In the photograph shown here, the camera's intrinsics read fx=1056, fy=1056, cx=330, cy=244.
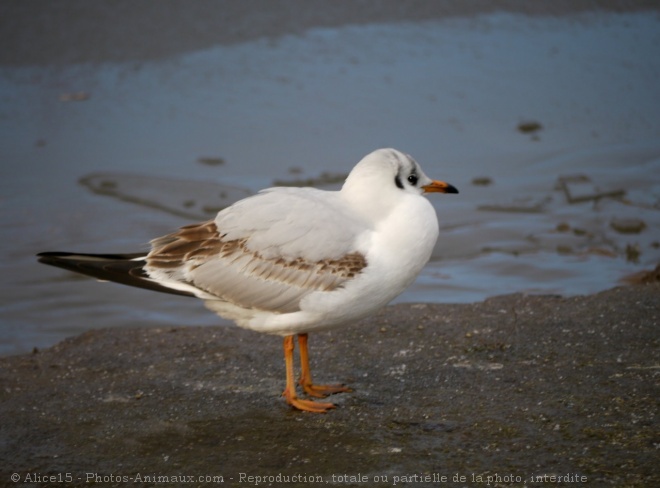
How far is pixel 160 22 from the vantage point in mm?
10305

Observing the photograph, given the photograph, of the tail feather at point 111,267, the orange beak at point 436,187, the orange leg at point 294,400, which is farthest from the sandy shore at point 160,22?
the orange leg at point 294,400

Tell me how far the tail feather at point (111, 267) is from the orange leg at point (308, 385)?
0.57 meters

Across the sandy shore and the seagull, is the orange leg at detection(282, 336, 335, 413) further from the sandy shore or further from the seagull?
the sandy shore

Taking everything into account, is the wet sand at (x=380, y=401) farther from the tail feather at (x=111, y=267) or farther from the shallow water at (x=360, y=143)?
the shallow water at (x=360, y=143)

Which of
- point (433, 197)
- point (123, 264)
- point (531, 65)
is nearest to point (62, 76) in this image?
point (433, 197)

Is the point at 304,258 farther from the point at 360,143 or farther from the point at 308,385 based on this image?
the point at 360,143

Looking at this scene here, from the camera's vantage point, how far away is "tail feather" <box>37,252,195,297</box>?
Answer: 477cm

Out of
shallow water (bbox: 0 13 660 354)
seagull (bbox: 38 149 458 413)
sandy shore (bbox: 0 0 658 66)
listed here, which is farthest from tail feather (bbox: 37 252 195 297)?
sandy shore (bbox: 0 0 658 66)

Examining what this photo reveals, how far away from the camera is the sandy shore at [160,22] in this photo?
9828mm

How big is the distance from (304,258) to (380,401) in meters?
0.72

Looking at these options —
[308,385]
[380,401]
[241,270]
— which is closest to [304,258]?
[241,270]

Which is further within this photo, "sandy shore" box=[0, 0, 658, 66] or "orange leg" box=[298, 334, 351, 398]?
"sandy shore" box=[0, 0, 658, 66]

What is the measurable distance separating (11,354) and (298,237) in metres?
2.28

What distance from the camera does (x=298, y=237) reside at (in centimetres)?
459
